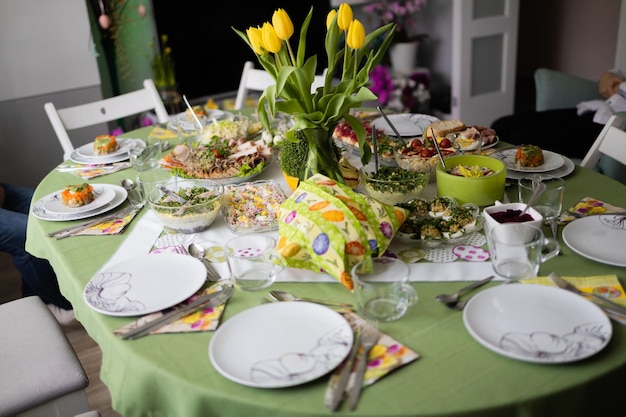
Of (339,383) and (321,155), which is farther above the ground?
(321,155)

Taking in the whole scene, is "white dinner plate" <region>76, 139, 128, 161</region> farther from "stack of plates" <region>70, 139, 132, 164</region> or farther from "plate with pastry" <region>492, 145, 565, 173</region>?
"plate with pastry" <region>492, 145, 565, 173</region>

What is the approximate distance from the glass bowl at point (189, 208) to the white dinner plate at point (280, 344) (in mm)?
427

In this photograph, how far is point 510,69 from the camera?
14.9 feet

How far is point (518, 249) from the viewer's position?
120cm

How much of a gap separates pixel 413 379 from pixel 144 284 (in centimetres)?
62

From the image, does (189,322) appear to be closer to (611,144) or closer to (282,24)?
(282,24)

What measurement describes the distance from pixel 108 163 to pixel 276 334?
128cm

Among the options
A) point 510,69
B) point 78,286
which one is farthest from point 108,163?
point 510,69

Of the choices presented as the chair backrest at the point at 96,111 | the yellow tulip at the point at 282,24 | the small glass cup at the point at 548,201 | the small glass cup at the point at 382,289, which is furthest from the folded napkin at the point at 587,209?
the chair backrest at the point at 96,111

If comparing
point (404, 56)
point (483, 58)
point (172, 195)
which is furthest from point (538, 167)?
point (404, 56)

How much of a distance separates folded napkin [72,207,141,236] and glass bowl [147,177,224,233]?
9 cm

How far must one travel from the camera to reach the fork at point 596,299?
3.59 feet

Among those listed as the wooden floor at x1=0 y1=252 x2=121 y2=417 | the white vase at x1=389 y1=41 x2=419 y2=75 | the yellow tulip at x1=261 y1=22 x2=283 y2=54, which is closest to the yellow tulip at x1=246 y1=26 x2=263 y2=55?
the yellow tulip at x1=261 y1=22 x2=283 y2=54

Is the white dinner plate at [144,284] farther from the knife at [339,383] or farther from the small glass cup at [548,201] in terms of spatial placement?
Answer: the small glass cup at [548,201]
